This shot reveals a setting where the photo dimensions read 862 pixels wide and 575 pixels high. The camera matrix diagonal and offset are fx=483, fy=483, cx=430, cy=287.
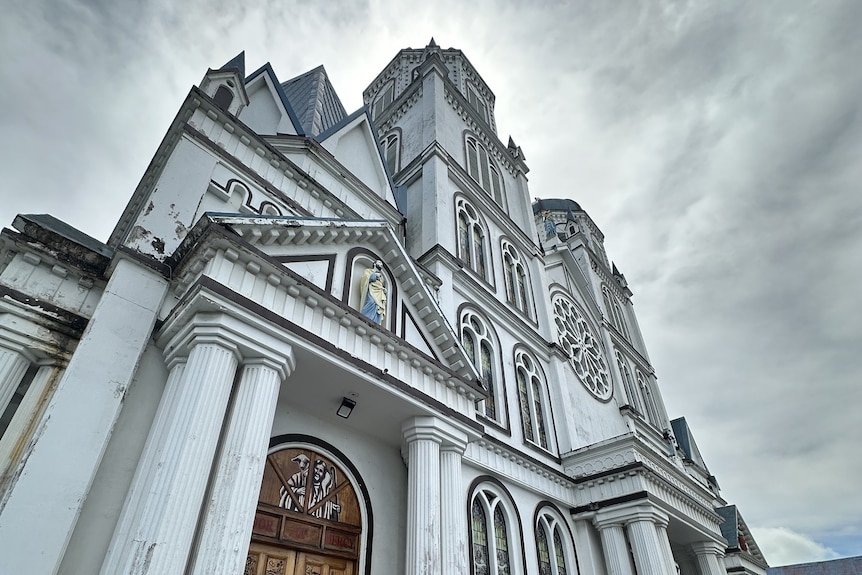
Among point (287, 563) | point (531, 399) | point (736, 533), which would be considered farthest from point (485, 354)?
point (736, 533)

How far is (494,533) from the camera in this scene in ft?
40.9

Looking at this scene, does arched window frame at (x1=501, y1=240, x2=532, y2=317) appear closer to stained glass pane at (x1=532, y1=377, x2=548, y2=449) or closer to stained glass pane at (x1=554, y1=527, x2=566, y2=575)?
stained glass pane at (x1=532, y1=377, x2=548, y2=449)

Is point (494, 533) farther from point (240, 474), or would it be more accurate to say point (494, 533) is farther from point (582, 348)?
point (582, 348)

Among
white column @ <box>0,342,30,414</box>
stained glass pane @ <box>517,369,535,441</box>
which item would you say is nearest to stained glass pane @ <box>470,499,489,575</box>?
stained glass pane @ <box>517,369,535,441</box>

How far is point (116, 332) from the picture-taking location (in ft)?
24.2

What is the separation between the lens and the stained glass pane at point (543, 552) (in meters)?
13.5

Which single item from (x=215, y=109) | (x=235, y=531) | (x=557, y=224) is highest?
(x=557, y=224)

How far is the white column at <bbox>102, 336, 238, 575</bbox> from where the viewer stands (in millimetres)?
5469

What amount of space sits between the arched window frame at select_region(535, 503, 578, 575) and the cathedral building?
0.24ft

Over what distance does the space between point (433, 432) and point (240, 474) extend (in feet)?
14.0

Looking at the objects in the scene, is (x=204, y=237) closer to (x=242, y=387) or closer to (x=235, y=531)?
(x=242, y=387)

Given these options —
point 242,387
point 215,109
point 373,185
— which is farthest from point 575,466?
point 215,109

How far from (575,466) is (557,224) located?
28.4m

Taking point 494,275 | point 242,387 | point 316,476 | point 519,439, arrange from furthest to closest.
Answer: point 494,275 → point 519,439 → point 316,476 → point 242,387
